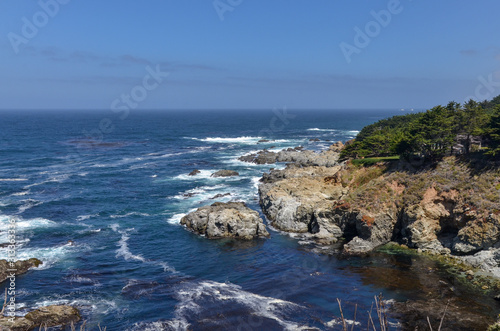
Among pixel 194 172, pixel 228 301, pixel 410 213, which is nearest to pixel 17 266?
pixel 228 301

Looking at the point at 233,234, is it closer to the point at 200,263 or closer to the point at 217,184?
the point at 200,263

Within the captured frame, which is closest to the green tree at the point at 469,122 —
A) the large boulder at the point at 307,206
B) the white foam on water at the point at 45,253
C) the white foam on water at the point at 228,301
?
the large boulder at the point at 307,206

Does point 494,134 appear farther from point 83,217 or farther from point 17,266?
point 83,217

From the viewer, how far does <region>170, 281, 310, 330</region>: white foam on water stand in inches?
1277

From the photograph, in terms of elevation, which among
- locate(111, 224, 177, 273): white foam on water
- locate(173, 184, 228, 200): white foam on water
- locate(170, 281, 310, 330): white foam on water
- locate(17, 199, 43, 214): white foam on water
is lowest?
locate(111, 224, 177, 273): white foam on water

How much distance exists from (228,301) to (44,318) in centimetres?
1639

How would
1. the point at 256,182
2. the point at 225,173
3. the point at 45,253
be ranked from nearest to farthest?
the point at 45,253 → the point at 256,182 → the point at 225,173

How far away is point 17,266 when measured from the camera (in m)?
42.2

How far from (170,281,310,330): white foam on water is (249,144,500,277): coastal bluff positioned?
614 inches

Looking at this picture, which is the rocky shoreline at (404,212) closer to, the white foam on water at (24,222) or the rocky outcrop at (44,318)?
the white foam on water at (24,222)

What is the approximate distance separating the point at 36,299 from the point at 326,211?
36469 millimetres

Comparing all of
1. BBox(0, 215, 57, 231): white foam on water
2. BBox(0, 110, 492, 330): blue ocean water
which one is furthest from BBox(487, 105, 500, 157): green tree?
BBox(0, 215, 57, 231): white foam on water

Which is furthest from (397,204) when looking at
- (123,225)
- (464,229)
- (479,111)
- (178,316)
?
(123,225)

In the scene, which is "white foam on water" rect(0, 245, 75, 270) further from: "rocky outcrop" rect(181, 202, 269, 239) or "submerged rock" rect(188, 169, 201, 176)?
"submerged rock" rect(188, 169, 201, 176)
